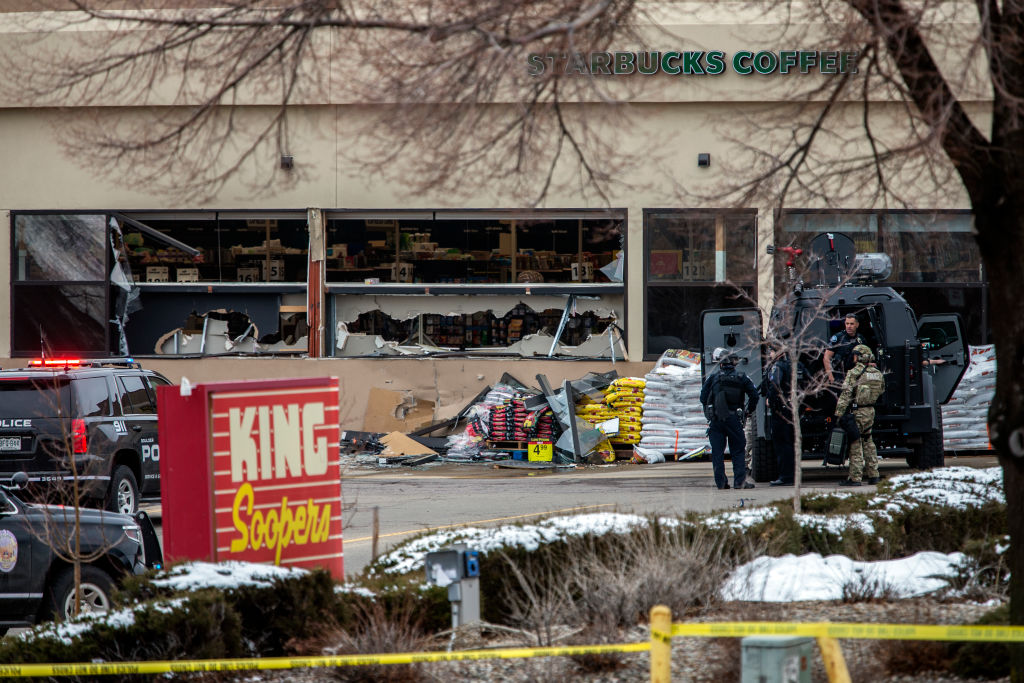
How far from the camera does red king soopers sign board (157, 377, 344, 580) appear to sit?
691 cm

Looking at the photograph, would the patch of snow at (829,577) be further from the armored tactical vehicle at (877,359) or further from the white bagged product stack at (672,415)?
the white bagged product stack at (672,415)

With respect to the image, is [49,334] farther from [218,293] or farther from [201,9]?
[201,9]

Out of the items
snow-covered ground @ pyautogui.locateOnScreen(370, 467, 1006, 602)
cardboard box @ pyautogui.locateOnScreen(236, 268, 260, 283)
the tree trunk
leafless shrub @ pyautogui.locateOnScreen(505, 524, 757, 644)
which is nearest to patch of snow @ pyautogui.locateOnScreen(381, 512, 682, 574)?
snow-covered ground @ pyautogui.locateOnScreen(370, 467, 1006, 602)

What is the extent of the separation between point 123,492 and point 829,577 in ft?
29.3

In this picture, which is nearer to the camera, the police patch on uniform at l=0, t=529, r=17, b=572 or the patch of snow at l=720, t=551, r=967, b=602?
the patch of snow at l=720, t=551, r=967, b=602

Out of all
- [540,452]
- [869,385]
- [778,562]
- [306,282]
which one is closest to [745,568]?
[778,562]

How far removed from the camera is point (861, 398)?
14.0 m

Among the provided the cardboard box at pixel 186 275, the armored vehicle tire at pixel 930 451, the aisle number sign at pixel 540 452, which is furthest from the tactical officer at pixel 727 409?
the cardboard box at pixel 186 275

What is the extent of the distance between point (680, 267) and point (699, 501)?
9.03 m

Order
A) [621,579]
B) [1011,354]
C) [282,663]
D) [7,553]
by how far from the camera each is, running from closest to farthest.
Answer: [282,663] < [1011,354] < [621,579] < [7,553]

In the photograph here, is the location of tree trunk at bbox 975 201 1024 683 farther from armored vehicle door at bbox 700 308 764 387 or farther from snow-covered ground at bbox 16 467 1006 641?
armored vehicle door at bbox 700 308 764 387

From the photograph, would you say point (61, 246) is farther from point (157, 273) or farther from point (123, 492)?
point (123, 492)

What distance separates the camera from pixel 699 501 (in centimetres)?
1349

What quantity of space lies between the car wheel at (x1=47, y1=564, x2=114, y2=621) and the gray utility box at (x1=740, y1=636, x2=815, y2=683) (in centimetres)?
554
